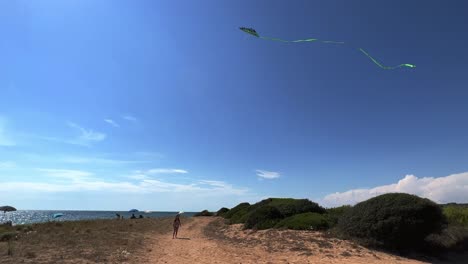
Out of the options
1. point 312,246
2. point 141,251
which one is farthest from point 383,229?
point 141,251

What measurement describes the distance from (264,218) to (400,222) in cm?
1184

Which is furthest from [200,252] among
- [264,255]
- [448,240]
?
[448,240]

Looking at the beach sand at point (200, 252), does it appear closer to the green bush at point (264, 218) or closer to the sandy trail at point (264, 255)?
the sandy trail at point (264, 255)

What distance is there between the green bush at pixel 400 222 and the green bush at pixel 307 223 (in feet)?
14.5

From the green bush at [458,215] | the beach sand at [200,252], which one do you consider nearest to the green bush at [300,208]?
the beach sand at [200,252]

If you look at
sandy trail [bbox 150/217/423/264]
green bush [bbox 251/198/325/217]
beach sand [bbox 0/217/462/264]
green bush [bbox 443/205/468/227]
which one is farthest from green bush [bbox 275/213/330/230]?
green bush [bbox 443/205/468/227]

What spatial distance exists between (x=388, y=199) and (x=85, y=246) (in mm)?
14583

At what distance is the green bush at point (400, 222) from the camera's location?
1781 cm

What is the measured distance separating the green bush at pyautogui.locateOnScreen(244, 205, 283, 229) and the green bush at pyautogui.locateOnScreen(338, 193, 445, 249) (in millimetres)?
8712

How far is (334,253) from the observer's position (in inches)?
672

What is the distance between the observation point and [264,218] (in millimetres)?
28016

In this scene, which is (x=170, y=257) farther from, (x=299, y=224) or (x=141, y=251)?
(x=299, y=224)

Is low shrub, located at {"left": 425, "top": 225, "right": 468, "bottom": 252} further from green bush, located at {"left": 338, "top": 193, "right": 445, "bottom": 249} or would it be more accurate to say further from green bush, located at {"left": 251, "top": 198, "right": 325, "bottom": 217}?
green bush, located at {"left": 251, "top": 198, "right": 325, "bottom": 217}

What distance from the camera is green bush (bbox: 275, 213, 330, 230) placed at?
2359 centimetres
